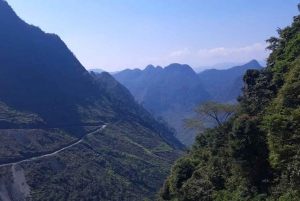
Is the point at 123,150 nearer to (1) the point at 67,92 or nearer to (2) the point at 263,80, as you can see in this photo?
(1) the point at 67,92

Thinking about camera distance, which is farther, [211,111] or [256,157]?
[211,111]

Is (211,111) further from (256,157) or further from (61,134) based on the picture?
(61,134)

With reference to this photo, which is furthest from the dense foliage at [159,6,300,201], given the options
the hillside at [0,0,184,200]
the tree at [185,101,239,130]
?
the hillside at [0,0,184,200]

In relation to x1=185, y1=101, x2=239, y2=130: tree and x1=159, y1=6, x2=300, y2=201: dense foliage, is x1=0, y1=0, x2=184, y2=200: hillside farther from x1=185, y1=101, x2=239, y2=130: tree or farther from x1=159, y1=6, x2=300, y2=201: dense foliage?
x1=159, y1=6, x2=300, y2=201: dense foliage

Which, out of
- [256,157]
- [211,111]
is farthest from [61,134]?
[256,157]

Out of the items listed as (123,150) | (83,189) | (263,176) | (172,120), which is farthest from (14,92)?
(172,120)

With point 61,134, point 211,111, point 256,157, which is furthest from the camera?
point 61,134

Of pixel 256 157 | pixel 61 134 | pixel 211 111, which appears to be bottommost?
pixel 61 134
